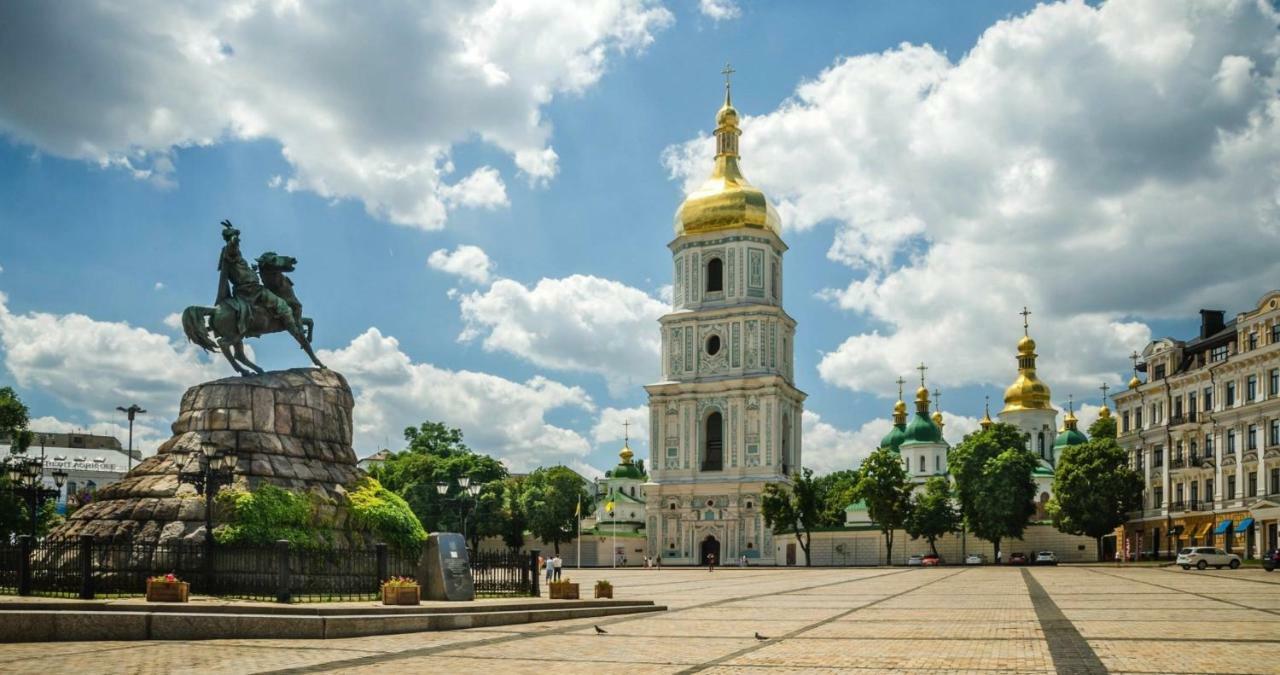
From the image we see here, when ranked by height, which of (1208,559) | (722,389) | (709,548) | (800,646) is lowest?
(709,548)

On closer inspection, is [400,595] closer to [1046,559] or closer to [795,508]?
[795,508]

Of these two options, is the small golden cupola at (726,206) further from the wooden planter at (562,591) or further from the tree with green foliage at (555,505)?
the wooden planter at (562,591)

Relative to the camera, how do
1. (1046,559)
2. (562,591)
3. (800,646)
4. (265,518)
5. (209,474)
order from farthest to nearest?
1. (1046,559)
2. (562,591)
3. (265,518)
4. (209,474)
5. (800,646)

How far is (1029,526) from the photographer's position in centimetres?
7962

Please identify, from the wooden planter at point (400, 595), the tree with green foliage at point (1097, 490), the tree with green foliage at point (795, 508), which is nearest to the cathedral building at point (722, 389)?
the tree with green foliage at point (795, 508)

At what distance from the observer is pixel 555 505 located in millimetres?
91312

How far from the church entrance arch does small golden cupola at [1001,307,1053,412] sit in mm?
40963

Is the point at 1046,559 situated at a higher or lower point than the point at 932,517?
lower

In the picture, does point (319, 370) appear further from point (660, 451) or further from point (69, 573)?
point (660, 451)

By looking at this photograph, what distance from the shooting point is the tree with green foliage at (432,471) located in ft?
277

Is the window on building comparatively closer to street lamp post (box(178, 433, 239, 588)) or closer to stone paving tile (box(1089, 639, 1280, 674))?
street lamp post (box(178, 433, 239, 588))

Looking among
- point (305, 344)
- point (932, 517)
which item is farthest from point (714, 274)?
point (305, 344)

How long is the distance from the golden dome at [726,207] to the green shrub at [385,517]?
6250 cm

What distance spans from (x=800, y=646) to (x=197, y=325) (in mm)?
17275
